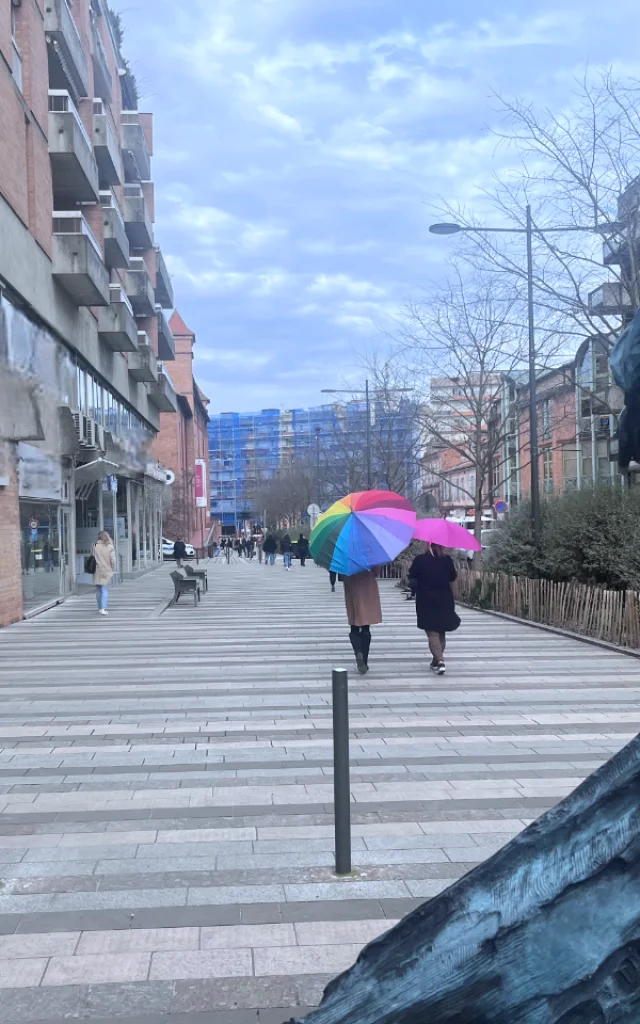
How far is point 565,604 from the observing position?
50.2ft

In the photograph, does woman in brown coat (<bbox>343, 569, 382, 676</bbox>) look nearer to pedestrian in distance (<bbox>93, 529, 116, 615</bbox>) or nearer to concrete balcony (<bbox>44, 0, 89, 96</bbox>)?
pedestrian in distance (<bbox>93, 529, 116, 615</bbox>)

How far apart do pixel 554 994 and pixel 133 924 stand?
3.21 meters

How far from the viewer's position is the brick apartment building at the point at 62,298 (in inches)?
672

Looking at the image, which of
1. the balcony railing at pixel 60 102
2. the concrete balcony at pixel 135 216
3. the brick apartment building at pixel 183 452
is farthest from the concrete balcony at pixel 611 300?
the brick apartment building at pixel 183 452

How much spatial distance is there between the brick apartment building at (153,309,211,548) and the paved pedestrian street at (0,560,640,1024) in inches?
1581

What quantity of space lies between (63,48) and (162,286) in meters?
23.1

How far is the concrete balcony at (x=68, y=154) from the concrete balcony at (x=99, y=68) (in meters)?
5.75

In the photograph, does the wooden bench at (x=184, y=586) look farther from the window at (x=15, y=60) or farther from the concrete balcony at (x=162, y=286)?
the concrete balcony at (x=162, y=286)

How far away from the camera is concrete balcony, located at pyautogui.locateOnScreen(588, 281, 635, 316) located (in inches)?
647

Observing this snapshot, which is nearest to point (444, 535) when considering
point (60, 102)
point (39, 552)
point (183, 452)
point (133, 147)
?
point (39, 552)

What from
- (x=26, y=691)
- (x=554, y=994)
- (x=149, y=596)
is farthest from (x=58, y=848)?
(x=149, y=596)

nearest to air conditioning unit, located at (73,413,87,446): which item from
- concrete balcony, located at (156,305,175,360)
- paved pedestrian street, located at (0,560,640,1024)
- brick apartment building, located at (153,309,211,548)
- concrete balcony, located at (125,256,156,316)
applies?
paved pedestrian street, located at (0,560,640,1024)

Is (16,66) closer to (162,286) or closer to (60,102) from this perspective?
(60,102)

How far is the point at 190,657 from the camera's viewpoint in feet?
42.1
